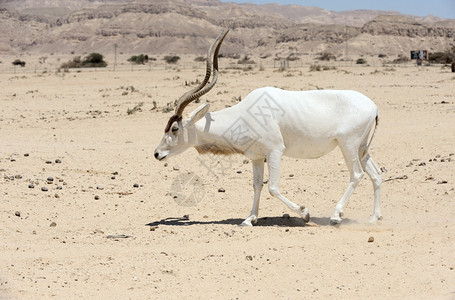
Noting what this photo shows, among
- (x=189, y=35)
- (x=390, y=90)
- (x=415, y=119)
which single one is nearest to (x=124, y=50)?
(x=189, y=35)

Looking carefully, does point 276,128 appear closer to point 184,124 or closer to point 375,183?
point 184,124

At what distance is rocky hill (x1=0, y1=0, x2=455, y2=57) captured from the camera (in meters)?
130

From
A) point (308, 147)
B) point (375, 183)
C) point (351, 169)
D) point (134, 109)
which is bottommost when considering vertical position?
point (134, 109)

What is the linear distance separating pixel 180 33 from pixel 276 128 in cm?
13994

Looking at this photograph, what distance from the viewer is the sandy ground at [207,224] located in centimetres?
685

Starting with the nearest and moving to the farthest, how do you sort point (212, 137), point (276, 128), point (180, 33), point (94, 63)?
point (276, 128) < point (212, 137) < point (94, 63) < point (180, 33)

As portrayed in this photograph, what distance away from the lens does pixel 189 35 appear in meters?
147

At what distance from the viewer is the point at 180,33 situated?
5768 inches

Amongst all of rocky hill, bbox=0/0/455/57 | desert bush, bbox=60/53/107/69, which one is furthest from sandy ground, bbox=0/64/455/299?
rocky hill, bbox=0/0/455/57

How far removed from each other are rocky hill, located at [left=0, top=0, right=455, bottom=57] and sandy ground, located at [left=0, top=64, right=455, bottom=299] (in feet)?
346

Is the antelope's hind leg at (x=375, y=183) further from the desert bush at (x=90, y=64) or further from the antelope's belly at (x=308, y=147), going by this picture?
the desert bush at (x=90, y=64)

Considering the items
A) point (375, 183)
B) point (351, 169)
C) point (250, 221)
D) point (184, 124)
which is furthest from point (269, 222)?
point (184, 124)

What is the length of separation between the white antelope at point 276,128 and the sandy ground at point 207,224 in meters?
0.99

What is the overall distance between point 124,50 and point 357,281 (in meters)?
137
